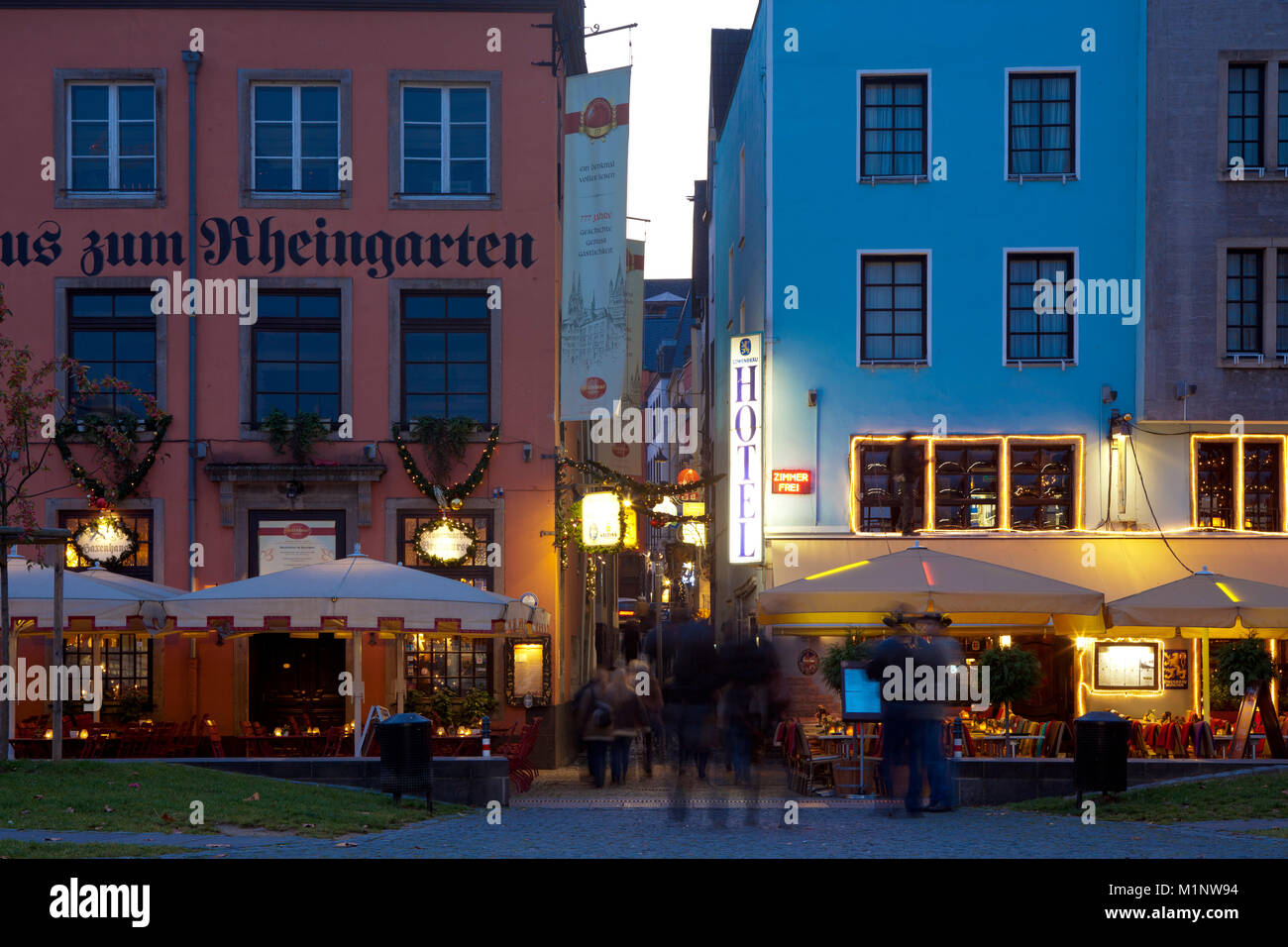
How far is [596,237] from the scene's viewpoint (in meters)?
23.4

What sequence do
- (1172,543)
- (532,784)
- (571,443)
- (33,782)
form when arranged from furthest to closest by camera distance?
(571,443), (1172,543), (532,784), (33,782)

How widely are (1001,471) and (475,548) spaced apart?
865 centimetres

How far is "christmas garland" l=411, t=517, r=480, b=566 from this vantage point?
75.9 feet

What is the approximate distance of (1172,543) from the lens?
968 inches

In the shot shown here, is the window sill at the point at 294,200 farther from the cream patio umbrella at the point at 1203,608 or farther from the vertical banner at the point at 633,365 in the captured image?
the cream patio umbrella at the point at 1203,608

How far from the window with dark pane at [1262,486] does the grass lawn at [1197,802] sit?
9.77 m

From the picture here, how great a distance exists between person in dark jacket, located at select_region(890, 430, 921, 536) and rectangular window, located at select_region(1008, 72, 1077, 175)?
16.7 feet

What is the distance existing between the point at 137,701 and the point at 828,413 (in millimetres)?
11639

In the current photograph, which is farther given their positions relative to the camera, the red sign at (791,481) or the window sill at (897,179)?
the window sill at (897,179)

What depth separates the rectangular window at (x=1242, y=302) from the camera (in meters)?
25.0

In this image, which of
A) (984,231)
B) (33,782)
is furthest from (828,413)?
(33,782)

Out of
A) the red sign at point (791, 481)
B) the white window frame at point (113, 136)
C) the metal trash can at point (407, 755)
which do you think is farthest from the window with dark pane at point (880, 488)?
the white window frame at point (113, 136)

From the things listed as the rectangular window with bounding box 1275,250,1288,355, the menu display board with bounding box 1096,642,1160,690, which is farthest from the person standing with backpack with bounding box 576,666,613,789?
the rectangular window with bounding box 1275,250,1288,355
